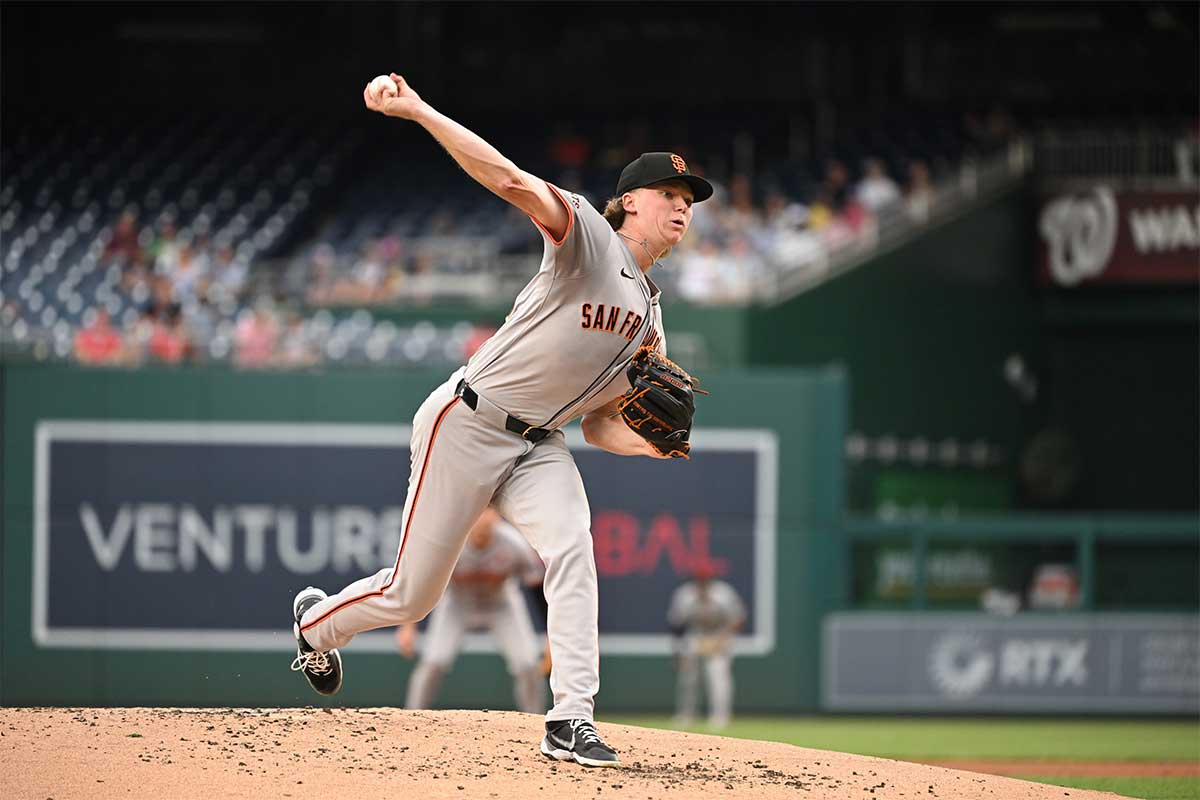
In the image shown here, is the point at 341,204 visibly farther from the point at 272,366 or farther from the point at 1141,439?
the point at 1141,439

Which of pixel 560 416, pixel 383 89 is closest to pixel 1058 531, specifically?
pixel 560 416

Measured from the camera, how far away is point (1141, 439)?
21.5 metres

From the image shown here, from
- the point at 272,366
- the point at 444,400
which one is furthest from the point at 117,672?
the point at 444,400

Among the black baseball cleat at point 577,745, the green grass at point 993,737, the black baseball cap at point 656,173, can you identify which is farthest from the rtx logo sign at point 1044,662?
the black baseball cap at point 656,173

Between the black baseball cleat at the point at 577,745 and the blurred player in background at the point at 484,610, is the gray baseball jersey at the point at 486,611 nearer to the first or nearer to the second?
the blurred player in background at the point at 484,610

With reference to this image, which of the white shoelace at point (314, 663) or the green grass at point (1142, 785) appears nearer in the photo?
the white shoelace at point (314, 663)

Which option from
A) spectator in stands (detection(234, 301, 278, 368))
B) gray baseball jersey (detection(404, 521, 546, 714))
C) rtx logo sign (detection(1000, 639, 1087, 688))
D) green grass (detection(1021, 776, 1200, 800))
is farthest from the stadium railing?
green grass (detection(1021, 776, 1200, 800))

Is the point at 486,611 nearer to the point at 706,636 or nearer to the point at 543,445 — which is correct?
the point at 706,636

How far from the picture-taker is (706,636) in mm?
13156

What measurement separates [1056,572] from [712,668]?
11.6 feet

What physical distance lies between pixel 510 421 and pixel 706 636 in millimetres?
8212

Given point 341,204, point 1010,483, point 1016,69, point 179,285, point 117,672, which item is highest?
point 1016,69

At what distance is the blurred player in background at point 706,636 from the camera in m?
13.1

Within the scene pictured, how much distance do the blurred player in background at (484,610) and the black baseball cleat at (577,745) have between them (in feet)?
16.2
